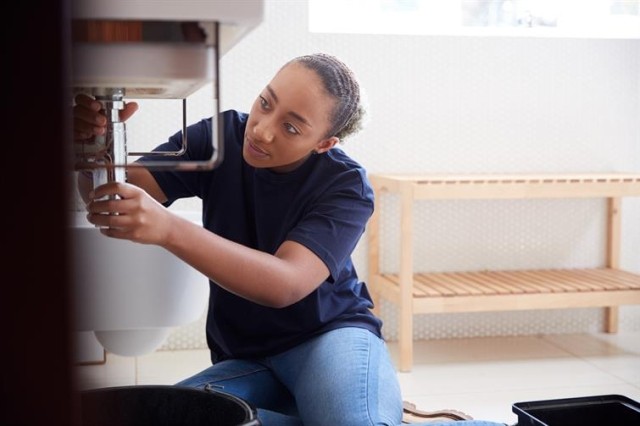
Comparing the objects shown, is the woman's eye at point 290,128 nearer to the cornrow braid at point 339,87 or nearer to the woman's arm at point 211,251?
the cornrow braid at point 339,87

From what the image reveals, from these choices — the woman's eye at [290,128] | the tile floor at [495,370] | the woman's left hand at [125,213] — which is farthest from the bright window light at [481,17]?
the woman's left hand at [125,213]

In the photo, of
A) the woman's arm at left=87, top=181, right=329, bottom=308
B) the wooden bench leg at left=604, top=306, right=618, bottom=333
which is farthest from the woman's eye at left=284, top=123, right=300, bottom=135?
the wooden bench leg at left=604, top=306, right=618, bottom=333

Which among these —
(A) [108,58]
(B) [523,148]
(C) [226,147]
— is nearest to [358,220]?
(C) [226,147]

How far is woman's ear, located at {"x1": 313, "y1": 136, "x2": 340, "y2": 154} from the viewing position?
1.49 m

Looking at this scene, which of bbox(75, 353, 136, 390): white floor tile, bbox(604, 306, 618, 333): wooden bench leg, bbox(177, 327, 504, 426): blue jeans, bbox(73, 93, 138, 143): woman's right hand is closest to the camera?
bbox(73, 93, 138, 143): woman's right hand

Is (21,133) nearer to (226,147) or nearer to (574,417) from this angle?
(226,147)

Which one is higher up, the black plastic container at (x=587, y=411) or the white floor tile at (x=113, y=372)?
the black plastic container at (x=587, y=411)

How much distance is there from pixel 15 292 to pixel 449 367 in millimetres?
2442

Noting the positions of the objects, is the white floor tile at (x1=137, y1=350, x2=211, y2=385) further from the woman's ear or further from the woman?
the woman's ear

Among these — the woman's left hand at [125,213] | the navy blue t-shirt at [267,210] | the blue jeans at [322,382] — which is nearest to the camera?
the woman's left hand at [125,213]

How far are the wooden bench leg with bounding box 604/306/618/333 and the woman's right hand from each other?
8.73ft

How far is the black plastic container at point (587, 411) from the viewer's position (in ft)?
4.95

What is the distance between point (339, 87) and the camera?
1.44 m

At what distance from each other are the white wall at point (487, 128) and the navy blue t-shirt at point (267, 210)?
4.21 ft
